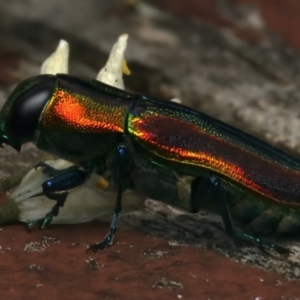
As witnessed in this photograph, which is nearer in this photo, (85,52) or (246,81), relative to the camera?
(246,81)

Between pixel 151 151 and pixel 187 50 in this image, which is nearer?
pixel 151 151

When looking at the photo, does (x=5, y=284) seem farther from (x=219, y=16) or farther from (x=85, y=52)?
(x=219, y=16)

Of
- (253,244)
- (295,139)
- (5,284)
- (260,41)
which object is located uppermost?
(260,41)

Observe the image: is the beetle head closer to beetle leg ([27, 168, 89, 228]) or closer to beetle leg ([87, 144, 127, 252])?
beetle leg ([27, 168, 89, 228])

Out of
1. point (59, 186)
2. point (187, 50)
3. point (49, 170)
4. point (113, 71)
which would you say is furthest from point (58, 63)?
point (187, 50)

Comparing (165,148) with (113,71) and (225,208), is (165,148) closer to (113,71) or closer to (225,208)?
(225,208)

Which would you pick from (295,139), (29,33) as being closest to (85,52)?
(29,33)
